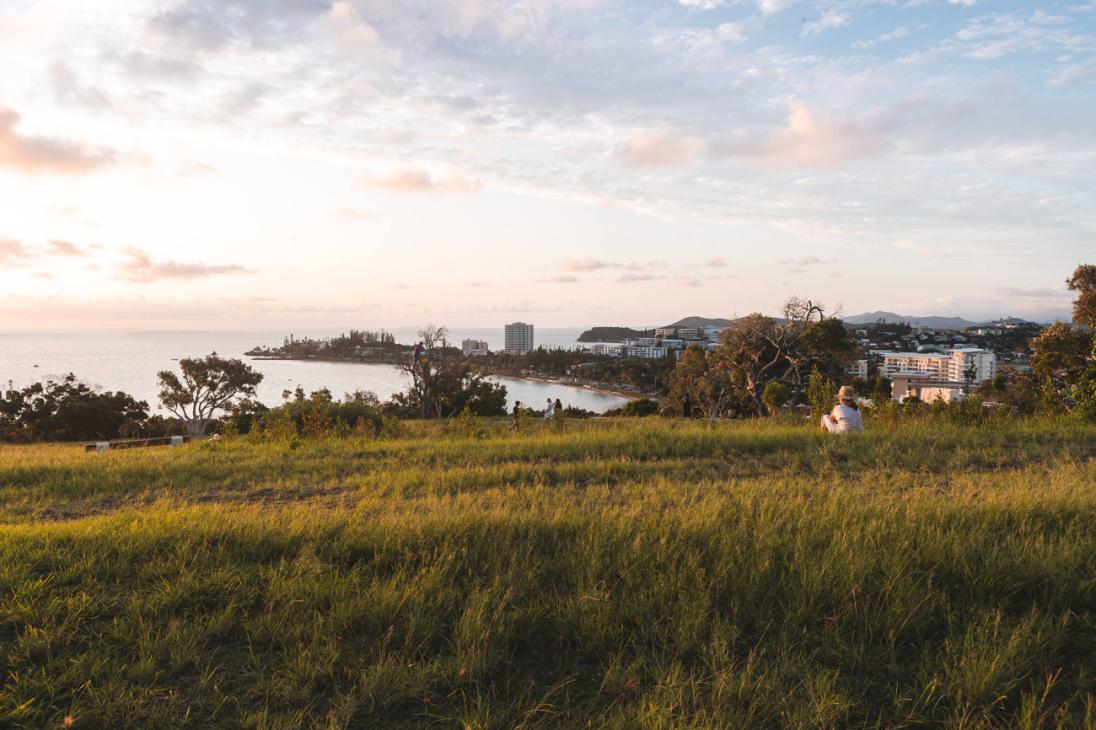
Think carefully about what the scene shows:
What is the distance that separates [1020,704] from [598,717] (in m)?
1.75

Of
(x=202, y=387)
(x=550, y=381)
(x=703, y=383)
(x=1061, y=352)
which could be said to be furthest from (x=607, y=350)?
(x=1061, y=352)

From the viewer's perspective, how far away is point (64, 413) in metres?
36.4

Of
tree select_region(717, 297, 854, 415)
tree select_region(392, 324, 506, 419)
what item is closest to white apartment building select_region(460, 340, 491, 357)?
tree select_region(392, 324, 506, 419)

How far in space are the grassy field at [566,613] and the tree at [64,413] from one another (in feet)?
127

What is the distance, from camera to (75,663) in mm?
2771

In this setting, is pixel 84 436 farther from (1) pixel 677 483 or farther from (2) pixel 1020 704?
(2) pixel 1020 704

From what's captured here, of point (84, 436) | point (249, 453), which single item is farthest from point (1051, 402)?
point (84, 436)

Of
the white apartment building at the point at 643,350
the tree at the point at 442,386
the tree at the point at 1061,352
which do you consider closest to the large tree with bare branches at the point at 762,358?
the tree at the point at 1061,352

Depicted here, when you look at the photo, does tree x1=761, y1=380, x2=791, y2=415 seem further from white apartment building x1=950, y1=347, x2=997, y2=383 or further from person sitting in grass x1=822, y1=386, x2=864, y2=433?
white apartment building x1=950, y1=347, x2=997, y2=383

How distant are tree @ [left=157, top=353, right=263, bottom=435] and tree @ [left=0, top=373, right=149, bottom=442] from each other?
2504 millimetres

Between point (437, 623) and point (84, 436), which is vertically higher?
point (437, 623)

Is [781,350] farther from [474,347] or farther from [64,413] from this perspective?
[474,347]

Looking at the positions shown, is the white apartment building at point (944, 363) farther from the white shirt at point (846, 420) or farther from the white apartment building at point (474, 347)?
the white shirt at point (846, 420)

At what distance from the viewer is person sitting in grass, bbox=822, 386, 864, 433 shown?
30.9 feet
